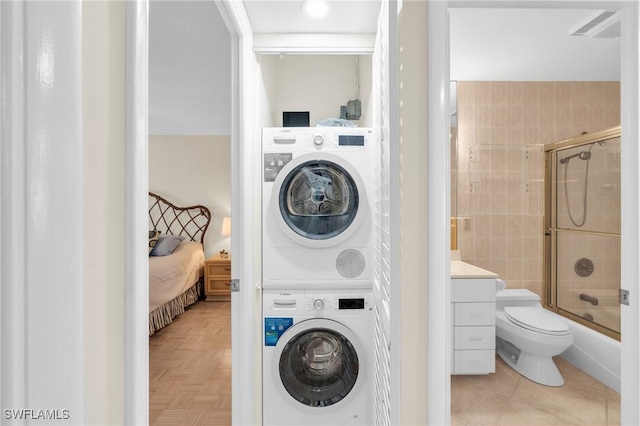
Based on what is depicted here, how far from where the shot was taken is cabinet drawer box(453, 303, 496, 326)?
4.90ft

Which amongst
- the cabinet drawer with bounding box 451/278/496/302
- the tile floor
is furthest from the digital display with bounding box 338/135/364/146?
the tile floor

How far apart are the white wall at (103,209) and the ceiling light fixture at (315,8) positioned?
1.15 metres

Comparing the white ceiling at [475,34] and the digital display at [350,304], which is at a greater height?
the white ceiling at [475,34]

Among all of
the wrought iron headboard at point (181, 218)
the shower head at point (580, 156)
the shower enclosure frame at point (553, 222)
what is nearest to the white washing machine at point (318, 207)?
the shower enclosure frame at point (553, 222)

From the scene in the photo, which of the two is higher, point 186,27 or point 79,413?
point 186,27

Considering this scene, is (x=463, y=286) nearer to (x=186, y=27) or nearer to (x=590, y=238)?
(x=590, y=238)

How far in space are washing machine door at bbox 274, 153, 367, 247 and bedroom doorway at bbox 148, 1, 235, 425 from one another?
1.19 ft

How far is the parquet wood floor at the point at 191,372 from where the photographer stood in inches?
82.7

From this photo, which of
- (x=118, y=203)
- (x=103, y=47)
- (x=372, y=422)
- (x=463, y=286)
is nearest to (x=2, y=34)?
(x=103, y=47)

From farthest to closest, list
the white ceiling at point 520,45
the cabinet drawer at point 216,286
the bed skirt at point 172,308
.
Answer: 1. the cabinet drawer at point 216,286
2. the bed skirt at point 172,308
3. the white ceiling at point 520,45

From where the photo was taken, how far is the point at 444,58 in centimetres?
89

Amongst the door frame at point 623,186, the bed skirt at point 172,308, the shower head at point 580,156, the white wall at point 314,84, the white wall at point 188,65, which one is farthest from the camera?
the bed skirt at point 172,308

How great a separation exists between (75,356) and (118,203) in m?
0.27

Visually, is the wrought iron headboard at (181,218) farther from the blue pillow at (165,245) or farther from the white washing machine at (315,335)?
the white washing machine at (315,335)
